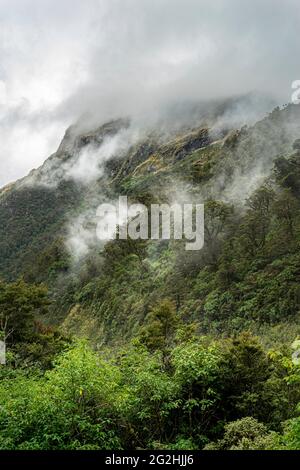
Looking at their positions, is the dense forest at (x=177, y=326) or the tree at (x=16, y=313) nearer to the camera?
the dense forest at (x=177, y=326)

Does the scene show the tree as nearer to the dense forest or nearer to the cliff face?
the dense forest

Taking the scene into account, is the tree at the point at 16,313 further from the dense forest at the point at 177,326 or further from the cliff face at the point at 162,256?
the cliff face at the point at 162,256

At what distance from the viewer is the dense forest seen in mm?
11164

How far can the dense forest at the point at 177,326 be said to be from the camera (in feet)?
36.6

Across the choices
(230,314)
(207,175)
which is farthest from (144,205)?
(230,314)

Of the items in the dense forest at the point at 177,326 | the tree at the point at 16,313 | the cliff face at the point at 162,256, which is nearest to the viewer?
the dense forest at the point at 177,326

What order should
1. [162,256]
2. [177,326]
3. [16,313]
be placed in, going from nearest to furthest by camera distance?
[177,326]
[16,313]
[162,256]

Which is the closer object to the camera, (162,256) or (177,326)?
(177,326)

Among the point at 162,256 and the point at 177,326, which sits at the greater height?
the point at 162,256

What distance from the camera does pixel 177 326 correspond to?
1013 inches

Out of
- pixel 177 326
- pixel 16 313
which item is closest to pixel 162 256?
pixel 177 326

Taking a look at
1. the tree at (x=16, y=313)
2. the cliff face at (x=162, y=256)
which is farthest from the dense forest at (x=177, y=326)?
the cliff face at (x=162, y=256)

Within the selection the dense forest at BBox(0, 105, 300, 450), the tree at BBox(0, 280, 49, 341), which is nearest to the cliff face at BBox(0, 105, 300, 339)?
the dense forest at BBox(0, 105, 300, 450)

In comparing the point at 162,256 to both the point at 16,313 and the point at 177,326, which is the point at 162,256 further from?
the point at 16,313
